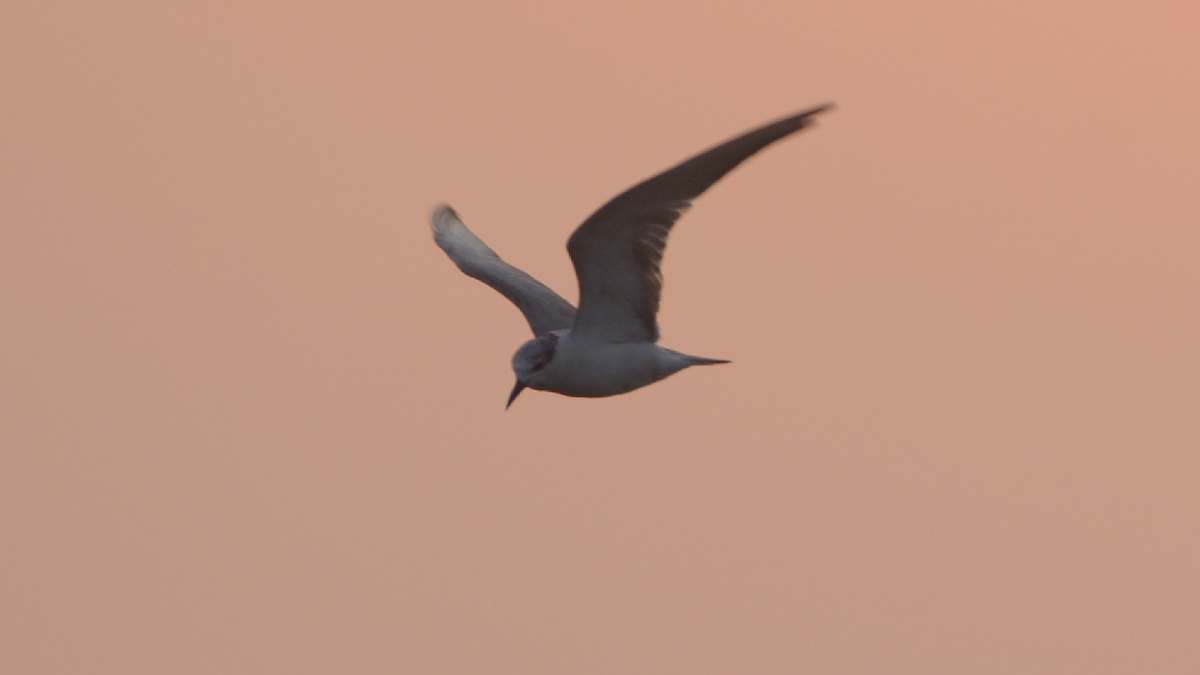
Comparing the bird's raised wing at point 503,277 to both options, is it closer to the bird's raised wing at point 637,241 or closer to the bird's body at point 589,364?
the bird's body at point 589,364

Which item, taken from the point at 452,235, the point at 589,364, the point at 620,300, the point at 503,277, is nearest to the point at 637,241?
the point at 620,300

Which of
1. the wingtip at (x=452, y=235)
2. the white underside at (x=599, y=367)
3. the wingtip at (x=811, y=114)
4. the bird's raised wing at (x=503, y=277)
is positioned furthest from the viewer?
the wingtip at (x=452, y=235)

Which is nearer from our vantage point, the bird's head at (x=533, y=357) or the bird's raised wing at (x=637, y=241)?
the bird's raised wing at (x=637, y=241)

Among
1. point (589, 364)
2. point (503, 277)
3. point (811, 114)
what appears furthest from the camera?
point (503, 277)

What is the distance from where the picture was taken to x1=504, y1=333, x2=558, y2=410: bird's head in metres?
12.3

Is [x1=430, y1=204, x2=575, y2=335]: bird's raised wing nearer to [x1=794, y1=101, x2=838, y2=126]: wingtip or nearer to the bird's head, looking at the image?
the bird's head

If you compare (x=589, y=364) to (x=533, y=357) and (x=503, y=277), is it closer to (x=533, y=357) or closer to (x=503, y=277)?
(x=533, y=357)

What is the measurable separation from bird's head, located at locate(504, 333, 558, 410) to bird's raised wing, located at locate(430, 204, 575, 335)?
1439mm

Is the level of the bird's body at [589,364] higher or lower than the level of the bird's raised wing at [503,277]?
lower

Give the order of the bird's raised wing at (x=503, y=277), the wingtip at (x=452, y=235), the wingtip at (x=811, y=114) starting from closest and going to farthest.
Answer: the wingtip at (x=811, y=114)
the bird's raised wing at (x=503, y=277)
the wingtip at (x=452, y=235)

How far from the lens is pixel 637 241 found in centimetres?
1163

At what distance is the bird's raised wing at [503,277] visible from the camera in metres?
14.1

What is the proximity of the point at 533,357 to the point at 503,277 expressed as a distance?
2596mm

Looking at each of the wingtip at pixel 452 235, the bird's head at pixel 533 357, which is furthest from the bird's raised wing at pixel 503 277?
the bird's head at pixel 533 357
